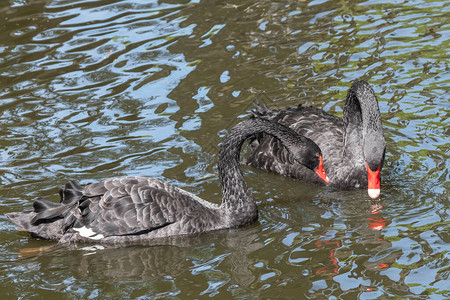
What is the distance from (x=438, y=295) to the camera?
243 inches

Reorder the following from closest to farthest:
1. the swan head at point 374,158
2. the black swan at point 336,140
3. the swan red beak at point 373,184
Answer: the swan head at point 374,158 < the swan red beak at point 373,184 < the black swan at point 336,140

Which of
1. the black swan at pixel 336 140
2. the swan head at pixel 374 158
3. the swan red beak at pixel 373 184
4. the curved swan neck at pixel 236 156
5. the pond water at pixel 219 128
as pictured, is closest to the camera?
the pond water at pixel 219 128

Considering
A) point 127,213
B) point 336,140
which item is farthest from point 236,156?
point 336,140

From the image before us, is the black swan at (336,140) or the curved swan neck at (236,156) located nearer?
the curved swan neck at (236,156)

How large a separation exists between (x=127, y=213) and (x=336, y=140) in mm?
2649

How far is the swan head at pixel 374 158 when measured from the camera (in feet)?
24.5

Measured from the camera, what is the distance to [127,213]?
7.51 meters

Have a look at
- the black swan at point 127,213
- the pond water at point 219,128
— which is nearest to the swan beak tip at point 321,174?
the pond water at point 219,128

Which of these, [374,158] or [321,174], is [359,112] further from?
[374,158]

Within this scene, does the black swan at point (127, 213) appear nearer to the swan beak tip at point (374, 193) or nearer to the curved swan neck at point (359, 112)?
the swan beak tip at point (374, 193)

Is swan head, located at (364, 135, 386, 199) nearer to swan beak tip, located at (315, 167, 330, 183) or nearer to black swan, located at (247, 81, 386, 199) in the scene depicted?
black swan, located at (247, 81, 386, 199)

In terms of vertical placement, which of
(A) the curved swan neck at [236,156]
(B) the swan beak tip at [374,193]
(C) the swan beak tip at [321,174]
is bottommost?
(B) the swan beak tip at [374,193]

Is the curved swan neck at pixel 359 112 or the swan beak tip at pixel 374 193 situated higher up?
the curved swan neck at pixel 359 112

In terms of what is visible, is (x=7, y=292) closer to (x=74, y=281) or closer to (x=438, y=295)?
(x=74, y=281)
